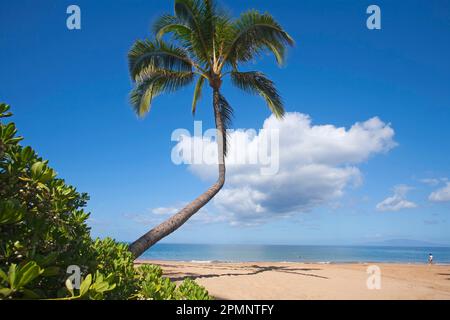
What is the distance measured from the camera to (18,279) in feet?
5.29

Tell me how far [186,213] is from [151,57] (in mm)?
6112

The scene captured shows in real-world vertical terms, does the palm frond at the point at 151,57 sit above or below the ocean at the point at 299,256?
above

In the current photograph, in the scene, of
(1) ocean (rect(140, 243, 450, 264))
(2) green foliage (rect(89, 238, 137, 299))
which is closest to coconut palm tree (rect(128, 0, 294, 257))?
(2) green foliage (rect(89, 238, 137, 299))

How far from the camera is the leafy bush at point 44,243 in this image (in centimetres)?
184

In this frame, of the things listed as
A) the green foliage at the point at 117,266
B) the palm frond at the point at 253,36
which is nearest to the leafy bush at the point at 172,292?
the green foliage at the point at 117,266

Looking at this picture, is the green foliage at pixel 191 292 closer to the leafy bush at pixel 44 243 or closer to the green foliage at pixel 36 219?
the leafy bush at pixel 44 243

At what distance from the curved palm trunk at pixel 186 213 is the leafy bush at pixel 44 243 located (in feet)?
14.4

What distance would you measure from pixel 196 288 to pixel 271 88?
34.8 ft

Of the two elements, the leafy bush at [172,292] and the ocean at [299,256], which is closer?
the leafy bush at [172,292]

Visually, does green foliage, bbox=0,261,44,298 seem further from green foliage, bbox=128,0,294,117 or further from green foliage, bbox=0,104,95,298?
green foliage, bbox=128,0,294,117

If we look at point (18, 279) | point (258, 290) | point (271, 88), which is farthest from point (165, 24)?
point (18, 279)

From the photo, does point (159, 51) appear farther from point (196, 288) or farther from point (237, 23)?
point (196, 288)

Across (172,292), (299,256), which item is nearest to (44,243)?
(172,292)

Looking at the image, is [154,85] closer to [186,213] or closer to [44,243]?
[186,213]
